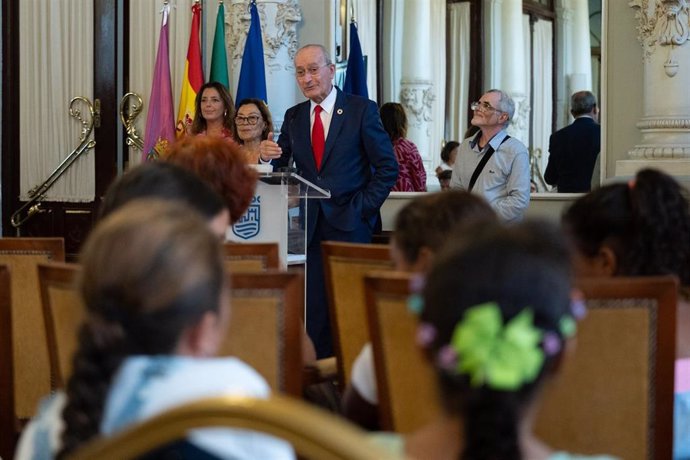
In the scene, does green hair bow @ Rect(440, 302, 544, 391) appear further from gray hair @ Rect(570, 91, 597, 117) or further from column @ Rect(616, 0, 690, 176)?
gray hair @ Rect(570, 91, 597, 117)

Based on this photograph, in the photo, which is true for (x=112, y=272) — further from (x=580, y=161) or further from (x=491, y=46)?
(x=491, y=46)

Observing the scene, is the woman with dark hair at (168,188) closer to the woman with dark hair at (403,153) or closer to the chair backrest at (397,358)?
the chair backrest at (397,358)

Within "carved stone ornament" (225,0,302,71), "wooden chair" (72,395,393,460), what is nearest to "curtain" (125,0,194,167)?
"carved stone ornament" (225,0,302,71)

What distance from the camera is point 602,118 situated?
7184 mm

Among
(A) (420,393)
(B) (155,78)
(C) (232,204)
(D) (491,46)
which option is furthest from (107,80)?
(A) (420,393)

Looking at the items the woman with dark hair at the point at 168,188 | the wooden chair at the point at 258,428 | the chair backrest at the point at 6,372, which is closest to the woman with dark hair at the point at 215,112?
the chair backrest at the point at 6,372

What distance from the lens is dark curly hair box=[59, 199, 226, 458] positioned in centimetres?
137

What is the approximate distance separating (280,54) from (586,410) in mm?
5687

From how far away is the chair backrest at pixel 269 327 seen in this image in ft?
6.94

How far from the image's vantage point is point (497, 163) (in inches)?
217

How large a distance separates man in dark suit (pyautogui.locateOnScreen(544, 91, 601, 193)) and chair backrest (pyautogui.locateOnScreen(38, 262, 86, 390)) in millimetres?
5760

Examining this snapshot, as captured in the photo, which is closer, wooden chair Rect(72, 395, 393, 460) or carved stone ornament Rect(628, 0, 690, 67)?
wooden chair Rect(72, 395, 393, 460)

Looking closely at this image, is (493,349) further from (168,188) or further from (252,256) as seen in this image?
(252,256)

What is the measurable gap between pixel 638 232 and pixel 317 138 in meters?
3.14
